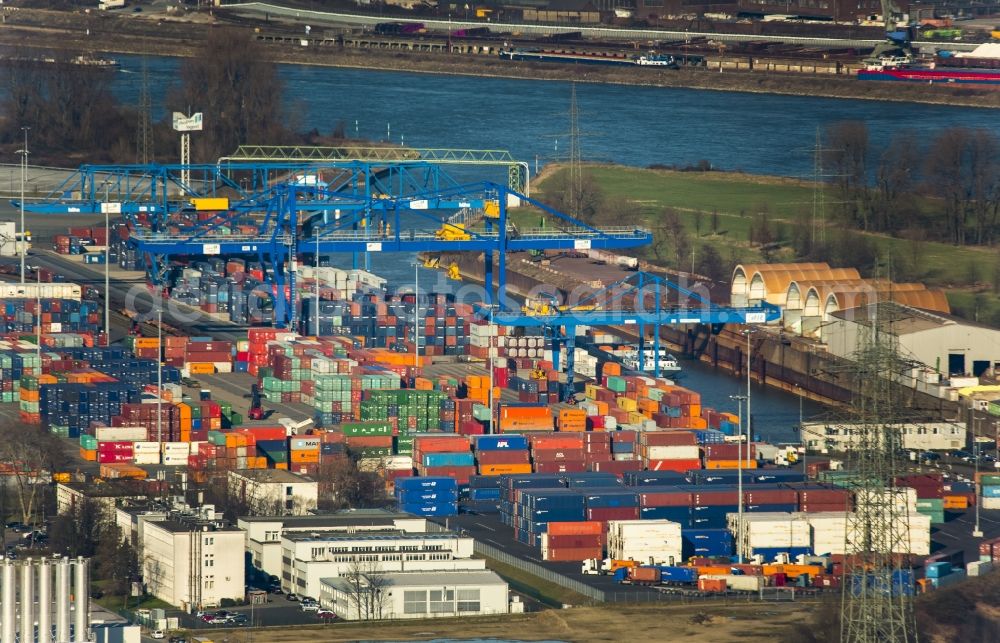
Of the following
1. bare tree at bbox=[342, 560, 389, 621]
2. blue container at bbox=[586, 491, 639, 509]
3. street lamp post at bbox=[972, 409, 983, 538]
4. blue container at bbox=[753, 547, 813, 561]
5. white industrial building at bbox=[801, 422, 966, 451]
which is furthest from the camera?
white industrial building at bbox=[801, 422, 966, 451]

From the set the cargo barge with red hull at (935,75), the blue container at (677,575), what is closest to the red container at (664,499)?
the blue container at (677,575)

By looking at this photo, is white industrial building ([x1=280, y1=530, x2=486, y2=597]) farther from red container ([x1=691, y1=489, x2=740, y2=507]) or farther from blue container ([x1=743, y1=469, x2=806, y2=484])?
blue container ([x1=743, y1=469, x2=806, y2=484])

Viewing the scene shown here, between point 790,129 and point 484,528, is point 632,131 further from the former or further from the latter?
point 484,528

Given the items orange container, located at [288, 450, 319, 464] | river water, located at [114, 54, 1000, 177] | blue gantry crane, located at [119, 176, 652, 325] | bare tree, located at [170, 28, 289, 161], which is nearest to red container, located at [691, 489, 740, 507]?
orange container, located at [288, 450, 319, 464]

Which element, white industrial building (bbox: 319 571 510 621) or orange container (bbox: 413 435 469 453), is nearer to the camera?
white industrial building (bbox: 319 571 510 621)

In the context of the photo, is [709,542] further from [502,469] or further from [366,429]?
[366,429]

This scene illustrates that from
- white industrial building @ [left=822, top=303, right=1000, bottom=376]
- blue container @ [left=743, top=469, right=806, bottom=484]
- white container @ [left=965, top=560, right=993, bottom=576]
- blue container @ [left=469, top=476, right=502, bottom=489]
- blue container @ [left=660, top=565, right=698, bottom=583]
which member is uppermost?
white industrial building @ [left=822, top=303, right=1000, bottom=376]

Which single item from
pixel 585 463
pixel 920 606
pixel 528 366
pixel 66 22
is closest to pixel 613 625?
pixel 920 606
